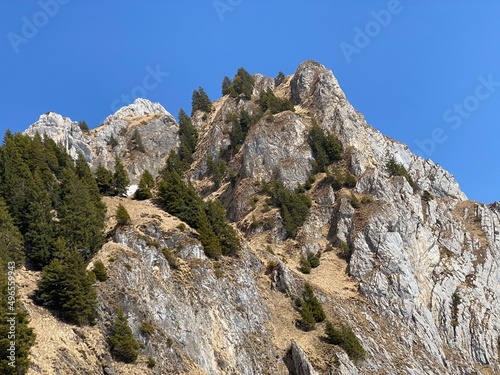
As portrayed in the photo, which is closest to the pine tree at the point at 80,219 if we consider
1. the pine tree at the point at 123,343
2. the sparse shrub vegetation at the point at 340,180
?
the pine tree at the point at 123,343

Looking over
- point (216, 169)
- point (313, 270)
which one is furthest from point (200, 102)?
point (313, 270)

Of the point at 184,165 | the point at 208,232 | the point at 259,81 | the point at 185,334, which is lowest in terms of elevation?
the point at 185,334

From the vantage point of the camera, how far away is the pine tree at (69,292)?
3581 cm

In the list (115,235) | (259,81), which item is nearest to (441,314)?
(115,235)

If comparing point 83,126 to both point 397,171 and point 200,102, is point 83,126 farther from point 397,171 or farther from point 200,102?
point 397,171

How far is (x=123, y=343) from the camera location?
117 feet

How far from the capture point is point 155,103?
180 m

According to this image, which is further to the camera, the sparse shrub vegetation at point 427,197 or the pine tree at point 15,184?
the sparse shrub vegetation at point 427,197

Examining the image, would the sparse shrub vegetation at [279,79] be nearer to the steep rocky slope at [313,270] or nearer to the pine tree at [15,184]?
the steep rocky slope at [313,270]

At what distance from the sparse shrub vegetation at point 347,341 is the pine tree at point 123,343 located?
2319 cm

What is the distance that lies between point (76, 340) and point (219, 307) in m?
17.4

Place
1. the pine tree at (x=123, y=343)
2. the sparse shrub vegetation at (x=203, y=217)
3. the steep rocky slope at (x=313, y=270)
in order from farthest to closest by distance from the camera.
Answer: the sparse shrub vegetation at (x=203, y=217) → the steep rocky slope at (x=313, y=270) → the pine tree at (x=123, y=343)

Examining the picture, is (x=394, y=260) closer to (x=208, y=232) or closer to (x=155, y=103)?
(x=208, y=232)

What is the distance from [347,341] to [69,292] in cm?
3038
